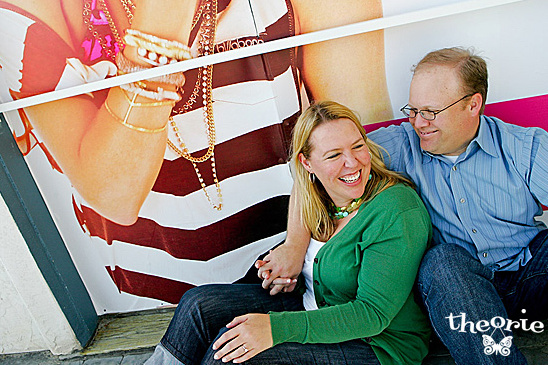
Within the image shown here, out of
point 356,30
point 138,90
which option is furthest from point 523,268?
point 138,90

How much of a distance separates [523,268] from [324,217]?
2.84 ft

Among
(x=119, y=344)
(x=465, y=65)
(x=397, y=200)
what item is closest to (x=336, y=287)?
(x=397, y=200)

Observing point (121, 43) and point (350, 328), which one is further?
point (121, 43)

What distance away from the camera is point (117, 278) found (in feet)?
9.66

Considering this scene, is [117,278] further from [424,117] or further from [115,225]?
[424,117]

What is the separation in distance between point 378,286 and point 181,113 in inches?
50.1

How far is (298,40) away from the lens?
7.39 feet

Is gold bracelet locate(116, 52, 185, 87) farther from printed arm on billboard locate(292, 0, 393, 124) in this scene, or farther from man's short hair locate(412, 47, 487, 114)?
man's short hair locate(412, 47, 487, 114)

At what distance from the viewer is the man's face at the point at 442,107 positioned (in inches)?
80.6

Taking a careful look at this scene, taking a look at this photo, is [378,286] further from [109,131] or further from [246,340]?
[109,131]

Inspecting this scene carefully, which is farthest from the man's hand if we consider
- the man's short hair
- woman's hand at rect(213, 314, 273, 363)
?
the man's short hair

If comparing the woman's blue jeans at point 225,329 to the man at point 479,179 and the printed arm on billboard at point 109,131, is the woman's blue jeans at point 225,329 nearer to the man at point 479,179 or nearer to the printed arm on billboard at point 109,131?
the man at point 479,179

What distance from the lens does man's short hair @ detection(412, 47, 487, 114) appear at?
6.72 feet

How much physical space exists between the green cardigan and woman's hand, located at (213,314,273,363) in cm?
4
